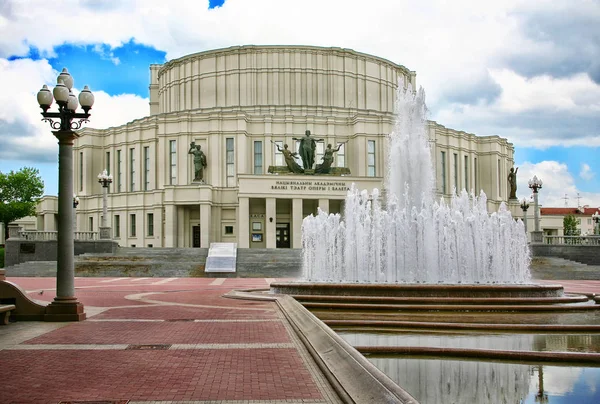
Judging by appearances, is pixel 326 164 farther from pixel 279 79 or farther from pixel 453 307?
pixel 453 307

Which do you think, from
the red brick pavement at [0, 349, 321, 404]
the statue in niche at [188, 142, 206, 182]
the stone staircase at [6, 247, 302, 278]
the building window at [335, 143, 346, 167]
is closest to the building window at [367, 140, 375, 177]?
the building window at [335, 143, 346, 167]

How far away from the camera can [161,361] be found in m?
8.10

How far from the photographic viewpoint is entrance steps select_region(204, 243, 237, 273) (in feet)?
112

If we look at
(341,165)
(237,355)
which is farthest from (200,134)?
(237,355)

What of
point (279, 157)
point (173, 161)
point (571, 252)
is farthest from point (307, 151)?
point (571, 252)

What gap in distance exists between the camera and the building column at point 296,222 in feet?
158

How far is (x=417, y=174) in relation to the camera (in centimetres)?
2794

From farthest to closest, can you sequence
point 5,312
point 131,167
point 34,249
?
point 131,167 → point 34,249 → point 5,312

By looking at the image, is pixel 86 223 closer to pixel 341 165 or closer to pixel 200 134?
pixel 200 134

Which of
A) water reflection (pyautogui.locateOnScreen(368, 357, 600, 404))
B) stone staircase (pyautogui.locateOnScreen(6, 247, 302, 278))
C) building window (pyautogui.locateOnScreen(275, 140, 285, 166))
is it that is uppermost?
building window (pyautogui.locateOnScreen(275, 140, 285, 166))

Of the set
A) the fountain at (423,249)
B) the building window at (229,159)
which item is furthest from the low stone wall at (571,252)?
the building window at (229,159)

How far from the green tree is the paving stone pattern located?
55.6 m

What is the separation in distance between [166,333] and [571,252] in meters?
36.6

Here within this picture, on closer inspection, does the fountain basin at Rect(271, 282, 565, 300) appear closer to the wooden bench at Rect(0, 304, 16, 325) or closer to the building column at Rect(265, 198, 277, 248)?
the wooden bench at Rect(0, 304, 16, 325)
